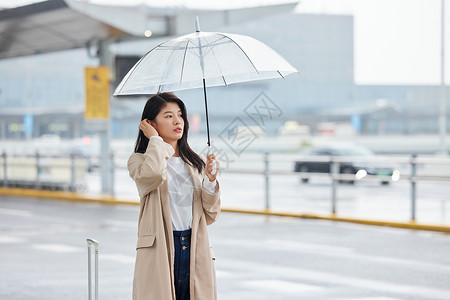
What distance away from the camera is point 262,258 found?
9.12 meters

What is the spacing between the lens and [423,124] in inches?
2638

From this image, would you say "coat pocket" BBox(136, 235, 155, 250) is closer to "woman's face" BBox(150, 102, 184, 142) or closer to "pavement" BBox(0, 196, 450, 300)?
"woman's face" BBox(150, 102, 184, 142)

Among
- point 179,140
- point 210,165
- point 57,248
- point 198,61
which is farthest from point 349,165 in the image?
point 210,165

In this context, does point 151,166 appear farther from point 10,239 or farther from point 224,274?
point 10,239

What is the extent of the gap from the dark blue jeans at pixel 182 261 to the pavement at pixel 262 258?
3034 mm

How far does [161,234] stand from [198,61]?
1208mm

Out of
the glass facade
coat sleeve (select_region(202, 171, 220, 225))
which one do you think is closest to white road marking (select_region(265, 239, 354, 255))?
coat sleeve (select_region(202, 171, 220, 225))

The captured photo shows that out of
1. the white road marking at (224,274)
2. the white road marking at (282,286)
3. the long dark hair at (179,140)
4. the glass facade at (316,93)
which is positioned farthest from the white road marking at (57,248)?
the glass facade at (316,93)

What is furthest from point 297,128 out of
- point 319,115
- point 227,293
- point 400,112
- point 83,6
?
point 227,293

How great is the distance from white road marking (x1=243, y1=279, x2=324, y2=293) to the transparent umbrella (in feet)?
10.8

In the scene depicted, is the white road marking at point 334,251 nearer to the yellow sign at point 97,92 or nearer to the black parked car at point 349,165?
the yellow sign at point 97,92

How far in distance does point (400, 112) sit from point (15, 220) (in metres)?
54.4

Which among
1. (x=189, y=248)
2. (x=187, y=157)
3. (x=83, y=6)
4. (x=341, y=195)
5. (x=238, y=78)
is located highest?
(x=83, y=6)

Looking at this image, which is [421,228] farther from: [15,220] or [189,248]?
[189,248]
